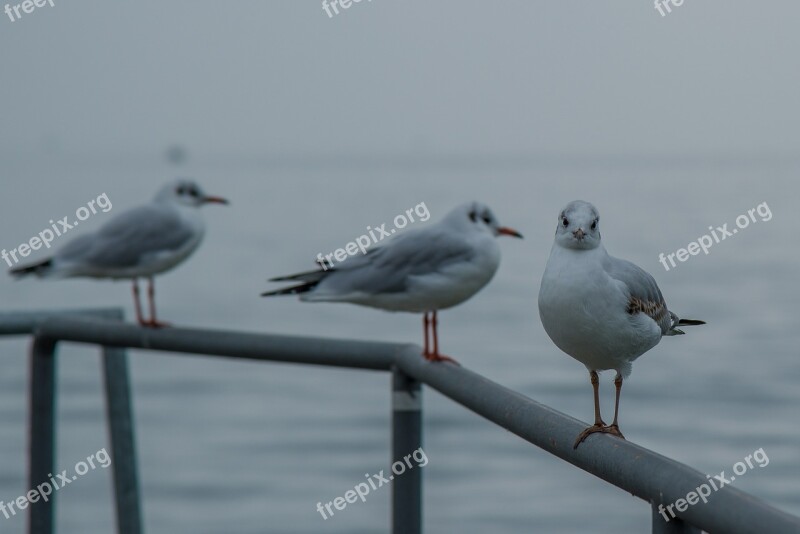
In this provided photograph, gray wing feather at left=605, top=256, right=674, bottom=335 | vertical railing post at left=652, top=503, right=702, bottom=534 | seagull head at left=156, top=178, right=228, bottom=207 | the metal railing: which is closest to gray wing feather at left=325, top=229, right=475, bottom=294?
the metal railing

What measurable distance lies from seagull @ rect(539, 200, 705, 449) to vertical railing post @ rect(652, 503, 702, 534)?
0.56 metres

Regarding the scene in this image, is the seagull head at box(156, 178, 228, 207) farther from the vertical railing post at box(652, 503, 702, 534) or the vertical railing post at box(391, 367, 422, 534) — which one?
the vertical railing post at box(652, 503, 702, 534)

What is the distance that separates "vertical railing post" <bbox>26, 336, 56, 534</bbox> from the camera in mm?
3475

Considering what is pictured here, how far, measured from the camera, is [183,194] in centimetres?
659

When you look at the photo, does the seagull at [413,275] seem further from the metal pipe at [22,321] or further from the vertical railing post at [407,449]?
the vertical railing post at [407,449]

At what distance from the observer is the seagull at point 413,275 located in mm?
Result: 4348

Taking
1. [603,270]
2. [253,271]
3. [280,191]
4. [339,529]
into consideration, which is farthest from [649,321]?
[280,191]

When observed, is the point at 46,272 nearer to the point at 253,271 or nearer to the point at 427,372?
the point at 427,372

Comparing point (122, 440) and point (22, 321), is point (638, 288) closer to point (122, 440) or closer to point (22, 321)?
point (122, 440)

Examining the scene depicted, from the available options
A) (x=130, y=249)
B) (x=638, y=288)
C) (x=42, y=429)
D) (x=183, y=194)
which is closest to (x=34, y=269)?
(x=130, y=249)

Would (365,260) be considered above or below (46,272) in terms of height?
below

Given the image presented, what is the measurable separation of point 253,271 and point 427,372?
1046 inches

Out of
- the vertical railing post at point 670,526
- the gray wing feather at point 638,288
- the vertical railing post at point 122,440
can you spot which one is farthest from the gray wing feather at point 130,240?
the vertical railing post at point 670,526

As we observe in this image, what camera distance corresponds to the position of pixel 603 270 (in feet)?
7.93
